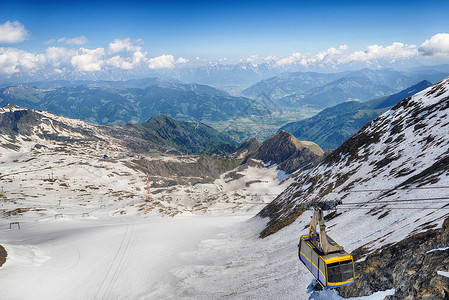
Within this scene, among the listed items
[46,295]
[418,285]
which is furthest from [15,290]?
[418,285]

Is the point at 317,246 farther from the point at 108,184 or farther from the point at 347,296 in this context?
the point at 108,184

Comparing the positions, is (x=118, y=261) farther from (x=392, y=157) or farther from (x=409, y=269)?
(x=392, y=157)

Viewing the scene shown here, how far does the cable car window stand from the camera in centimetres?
1711

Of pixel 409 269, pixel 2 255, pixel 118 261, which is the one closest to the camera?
pixel 409 269

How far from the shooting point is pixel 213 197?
169000 millimetres

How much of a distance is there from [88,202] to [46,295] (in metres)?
92.1

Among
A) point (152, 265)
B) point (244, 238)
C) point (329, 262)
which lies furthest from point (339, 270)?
point (244, 238)

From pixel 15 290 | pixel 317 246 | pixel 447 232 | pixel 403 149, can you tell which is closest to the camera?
pixel 447 232

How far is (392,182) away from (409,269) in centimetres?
2920

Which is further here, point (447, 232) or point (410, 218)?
point (410, 218)

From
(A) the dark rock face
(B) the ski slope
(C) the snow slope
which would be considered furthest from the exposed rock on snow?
(A) the dark rock face

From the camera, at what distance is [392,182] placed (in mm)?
40844

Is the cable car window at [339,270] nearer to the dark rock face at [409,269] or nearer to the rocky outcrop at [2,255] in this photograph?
the dark rock face at [409,269]

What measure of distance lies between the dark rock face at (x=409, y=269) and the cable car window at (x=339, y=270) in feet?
9.30
